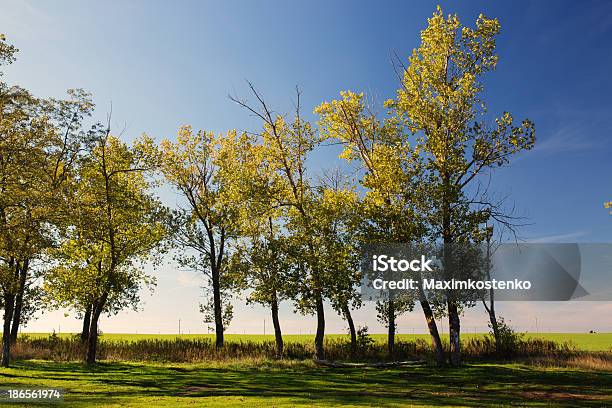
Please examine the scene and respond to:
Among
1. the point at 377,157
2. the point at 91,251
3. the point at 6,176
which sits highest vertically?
the point at 377,157

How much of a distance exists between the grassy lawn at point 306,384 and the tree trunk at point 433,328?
1556mm

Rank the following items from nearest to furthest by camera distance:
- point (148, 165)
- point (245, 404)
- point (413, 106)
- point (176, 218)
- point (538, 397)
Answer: point (245, 404) < point (538, 397) < point (413, 106) < point (148, 165) < point (176, 218)

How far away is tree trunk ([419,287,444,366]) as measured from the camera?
33656mm

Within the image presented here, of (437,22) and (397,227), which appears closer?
(397,227)

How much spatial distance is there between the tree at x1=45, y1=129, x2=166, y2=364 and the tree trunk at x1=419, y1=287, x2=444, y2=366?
19.8 m

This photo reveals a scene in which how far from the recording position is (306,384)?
84.4ft

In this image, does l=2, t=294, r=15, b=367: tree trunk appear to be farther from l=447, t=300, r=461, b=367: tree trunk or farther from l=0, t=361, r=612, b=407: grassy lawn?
l=447, t=300, r=461, b=367: tree trunk

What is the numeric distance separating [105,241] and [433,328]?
76.2ft

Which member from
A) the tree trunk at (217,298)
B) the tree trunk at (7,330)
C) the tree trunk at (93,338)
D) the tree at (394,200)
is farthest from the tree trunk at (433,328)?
the tree trunk at (7,330)

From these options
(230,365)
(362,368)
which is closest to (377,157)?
(362,368)

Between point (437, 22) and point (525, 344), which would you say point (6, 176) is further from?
point (525, 344)

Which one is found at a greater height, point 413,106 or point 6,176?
point 413,106

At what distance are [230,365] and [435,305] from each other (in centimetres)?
1391

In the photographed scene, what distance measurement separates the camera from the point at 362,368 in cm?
3481
